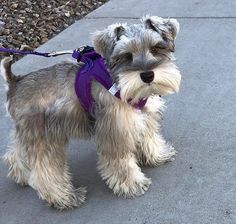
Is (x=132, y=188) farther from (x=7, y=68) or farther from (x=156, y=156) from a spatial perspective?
(x=7, y=68)

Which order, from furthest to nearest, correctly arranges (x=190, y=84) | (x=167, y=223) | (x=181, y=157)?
(x=190, y=84)
(x=181, y=157)
(x=167, y=223)

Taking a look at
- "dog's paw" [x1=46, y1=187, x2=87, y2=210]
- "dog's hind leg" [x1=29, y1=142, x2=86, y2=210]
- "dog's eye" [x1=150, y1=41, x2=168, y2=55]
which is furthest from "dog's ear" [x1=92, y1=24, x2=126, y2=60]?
"dog's paw" [x1=46, y1=187, x2=87, y2=210]

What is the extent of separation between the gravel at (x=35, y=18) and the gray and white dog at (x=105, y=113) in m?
2.89

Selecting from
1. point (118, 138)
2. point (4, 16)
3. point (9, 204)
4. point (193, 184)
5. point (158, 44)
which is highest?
point (158, 44)

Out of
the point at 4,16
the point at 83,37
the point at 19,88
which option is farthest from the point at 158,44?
the point at 4,16

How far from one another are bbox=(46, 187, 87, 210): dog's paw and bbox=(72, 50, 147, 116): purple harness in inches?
26.4

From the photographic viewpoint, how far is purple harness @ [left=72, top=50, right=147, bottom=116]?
3.59m

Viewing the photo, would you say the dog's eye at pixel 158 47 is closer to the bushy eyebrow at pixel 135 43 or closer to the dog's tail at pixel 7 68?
the bushy eyebrow at pixel 135 43

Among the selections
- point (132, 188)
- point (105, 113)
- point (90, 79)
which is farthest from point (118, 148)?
point (90, 79)

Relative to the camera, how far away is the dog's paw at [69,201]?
3.94m

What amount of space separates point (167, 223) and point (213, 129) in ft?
3.84

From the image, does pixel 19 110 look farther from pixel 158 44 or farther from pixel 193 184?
pixel 193 184

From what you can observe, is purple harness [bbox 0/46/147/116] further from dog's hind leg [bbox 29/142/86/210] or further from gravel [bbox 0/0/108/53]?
gravel [bbox 0/0/108/53]

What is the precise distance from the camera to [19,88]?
3.85 metres
